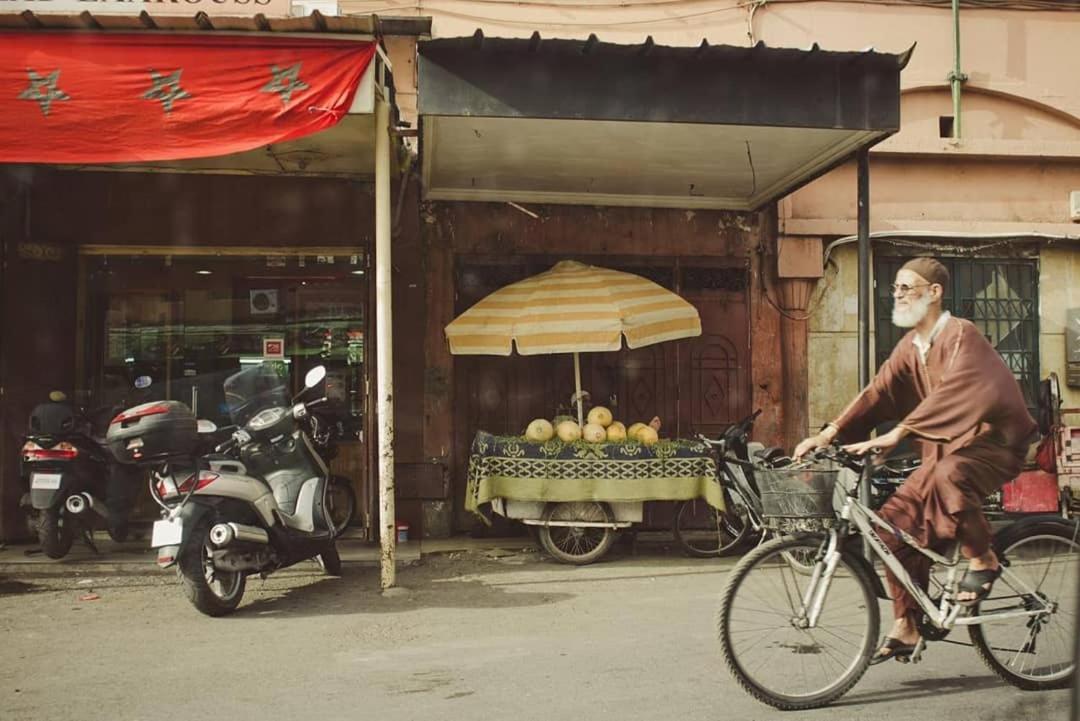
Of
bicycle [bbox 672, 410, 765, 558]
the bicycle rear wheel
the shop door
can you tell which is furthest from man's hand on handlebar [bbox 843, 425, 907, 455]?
the shop door

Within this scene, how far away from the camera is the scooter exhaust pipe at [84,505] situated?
7766mm

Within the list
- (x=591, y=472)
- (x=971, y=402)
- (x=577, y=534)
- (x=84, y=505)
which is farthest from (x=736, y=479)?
(x=84, y=505)

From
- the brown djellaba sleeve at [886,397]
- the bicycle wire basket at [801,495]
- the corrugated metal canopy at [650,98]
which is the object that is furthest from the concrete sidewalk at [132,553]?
the bicycle wire basket at [801,495]

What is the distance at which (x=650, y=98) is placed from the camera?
7.07 meters

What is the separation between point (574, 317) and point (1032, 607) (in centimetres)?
450

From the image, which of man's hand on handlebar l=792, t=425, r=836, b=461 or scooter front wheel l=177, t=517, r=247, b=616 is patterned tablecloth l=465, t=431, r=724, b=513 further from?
man's hand on handlebar l=792, t=425, r=836, b=461

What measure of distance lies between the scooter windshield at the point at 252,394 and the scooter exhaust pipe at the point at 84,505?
1807mm

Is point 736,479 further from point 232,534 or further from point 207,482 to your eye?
point 207,482

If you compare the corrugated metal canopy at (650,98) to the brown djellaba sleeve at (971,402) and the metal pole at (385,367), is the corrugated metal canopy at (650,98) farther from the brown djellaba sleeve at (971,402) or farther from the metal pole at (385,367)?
the brown djellaba sleeve at (971,402)

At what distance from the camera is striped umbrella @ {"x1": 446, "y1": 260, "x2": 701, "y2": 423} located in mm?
7973

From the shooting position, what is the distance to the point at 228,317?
9695 millimetres

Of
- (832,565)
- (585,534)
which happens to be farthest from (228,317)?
(832,565)

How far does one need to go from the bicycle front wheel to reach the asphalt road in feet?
0.42

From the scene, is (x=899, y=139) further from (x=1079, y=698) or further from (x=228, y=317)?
(x=1079, y=698)
